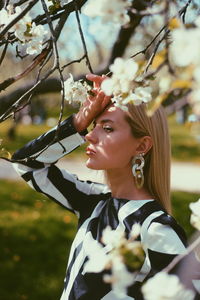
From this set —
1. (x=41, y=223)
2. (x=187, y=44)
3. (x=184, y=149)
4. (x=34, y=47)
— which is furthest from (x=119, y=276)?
(x=184, y=149)

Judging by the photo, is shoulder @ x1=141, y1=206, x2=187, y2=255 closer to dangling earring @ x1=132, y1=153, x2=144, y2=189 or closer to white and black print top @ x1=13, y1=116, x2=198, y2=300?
white and black print top @ x1=13, y1=116, x2=198, y2=300

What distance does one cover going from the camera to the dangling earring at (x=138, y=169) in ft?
6.45

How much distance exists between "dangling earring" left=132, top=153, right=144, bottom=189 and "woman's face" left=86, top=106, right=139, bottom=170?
33 millimetres

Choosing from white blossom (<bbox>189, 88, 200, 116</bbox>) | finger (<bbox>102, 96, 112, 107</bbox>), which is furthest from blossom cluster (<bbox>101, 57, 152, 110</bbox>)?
finger (<bbox>102, 96, 112, 107</bbox>)

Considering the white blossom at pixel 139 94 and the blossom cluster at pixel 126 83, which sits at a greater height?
the blossom cluster at pixel 126 83

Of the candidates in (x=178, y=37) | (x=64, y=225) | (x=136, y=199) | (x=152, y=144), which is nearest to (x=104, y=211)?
(x=136, y=199)

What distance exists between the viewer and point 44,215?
238 inches

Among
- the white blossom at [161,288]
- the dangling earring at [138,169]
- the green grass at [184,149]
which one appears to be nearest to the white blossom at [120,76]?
the white blossom at [161,288]

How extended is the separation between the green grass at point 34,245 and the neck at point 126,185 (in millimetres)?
2248

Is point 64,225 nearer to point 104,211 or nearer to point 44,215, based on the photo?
point 44,215

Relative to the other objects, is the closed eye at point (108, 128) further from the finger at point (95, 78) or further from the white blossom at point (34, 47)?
the white blossom at point (34, 47)

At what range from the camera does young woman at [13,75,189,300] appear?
1.78 m

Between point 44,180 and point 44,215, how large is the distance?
3.86 metres

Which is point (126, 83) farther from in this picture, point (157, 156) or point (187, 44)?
point (157, 156)
